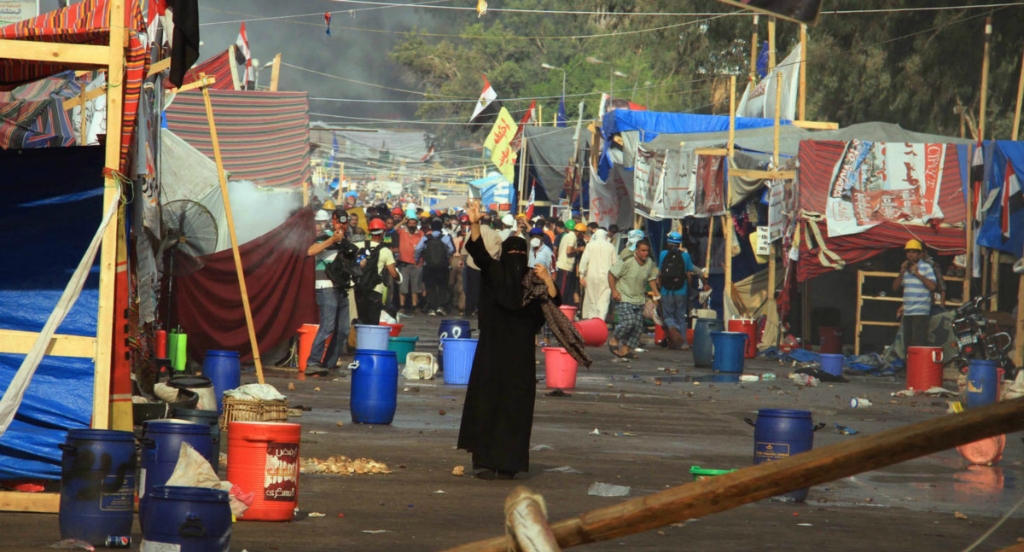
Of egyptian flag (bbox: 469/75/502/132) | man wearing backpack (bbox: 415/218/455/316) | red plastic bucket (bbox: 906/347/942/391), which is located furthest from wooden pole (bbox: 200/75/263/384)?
egyptian flag (bbox: 469/75/502/132)

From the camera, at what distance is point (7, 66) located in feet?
29.3

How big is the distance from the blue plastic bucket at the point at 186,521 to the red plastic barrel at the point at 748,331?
17338 mm

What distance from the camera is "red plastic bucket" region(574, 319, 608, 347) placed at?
17922 mm

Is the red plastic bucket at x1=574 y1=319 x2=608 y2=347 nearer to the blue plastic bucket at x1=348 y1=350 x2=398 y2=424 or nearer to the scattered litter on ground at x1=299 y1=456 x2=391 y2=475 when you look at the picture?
the blue plastic bucket at x1=348 y1=350 x2=398 y2=424

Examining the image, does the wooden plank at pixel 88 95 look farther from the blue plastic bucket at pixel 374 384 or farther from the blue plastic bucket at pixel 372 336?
the blue plastic bucket at pixel 372 336

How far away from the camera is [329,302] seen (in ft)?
55.5

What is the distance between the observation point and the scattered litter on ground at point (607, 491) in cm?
897

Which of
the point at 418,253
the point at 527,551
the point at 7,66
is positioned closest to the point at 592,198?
the point at 418,253

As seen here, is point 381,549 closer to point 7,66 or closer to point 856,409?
point 7,66

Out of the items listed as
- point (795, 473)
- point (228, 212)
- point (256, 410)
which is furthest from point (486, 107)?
point (795, 473)

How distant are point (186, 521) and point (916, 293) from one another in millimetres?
16416

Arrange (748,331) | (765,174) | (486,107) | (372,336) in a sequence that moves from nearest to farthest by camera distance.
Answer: (372,336)
(748,331)
(765,174)
(486,107)

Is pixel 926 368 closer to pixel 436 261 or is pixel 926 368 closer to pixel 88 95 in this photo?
pixel 88 95

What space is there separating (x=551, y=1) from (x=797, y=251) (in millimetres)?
86355
